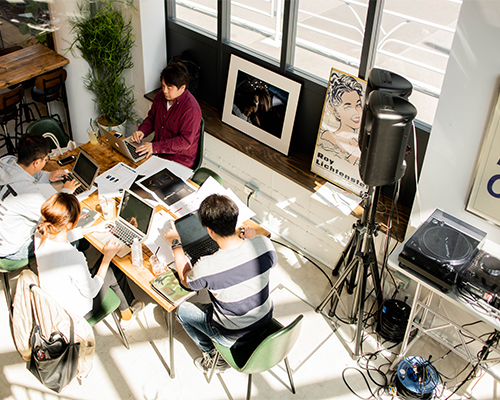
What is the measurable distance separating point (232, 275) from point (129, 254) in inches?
36.0

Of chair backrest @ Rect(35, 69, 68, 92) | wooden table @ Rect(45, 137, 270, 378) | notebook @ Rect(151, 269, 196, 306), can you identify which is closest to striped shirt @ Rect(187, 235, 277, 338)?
notebook @ Rect(151, 269, 196, 306)

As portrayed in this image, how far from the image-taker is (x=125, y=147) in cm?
386

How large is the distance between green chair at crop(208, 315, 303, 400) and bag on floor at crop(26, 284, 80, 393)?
0.87m

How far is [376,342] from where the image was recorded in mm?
3621

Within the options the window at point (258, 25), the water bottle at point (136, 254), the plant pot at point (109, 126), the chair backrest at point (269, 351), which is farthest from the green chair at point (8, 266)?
the window at point (258, 25)

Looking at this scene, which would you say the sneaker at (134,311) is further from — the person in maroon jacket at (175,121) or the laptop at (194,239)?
the person in maroon jacket at (175,121)

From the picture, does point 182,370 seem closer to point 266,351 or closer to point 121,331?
point 121,331

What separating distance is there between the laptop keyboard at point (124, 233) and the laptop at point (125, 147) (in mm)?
786

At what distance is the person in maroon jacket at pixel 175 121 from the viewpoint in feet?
12.5

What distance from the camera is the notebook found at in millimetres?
2875

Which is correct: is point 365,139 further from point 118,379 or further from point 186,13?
point 186,13

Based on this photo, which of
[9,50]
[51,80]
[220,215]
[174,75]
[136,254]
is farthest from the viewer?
[9,50]

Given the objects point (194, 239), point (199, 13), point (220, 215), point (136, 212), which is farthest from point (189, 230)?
point (199, 13)

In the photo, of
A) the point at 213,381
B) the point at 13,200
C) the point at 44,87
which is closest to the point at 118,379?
the point at 213,381
